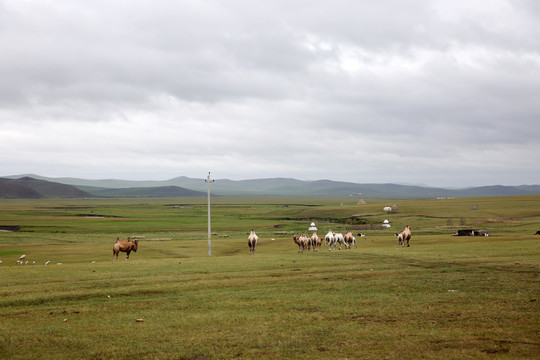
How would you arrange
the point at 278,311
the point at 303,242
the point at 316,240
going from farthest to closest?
the point at 316,240 → the point at 303,242 → the point at 278,311

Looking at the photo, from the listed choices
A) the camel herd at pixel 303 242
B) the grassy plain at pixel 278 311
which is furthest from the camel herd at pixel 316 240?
the grassy plain at pixel 278 311

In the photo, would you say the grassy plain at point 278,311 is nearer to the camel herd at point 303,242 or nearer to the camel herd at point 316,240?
the camel herd at point 303,242

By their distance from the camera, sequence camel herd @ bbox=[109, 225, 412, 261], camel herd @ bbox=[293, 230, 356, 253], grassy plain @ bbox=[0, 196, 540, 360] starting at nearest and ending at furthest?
grassy plain @ bbox=[0, 196, 540, 360]
camel herd @ bbox=[109, 225, 412, 261]
camel herd @ bbox=[293, 230, 356, 253]

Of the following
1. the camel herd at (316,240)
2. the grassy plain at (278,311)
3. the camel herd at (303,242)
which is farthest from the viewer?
the camel herd at (316,240)

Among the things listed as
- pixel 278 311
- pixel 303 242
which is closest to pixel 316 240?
pixel 303 242

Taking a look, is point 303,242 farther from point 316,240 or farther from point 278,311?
point 278,311

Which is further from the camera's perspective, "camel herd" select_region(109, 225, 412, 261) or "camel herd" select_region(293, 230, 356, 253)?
"camel herd" select_region(293, 230, 356, 253)

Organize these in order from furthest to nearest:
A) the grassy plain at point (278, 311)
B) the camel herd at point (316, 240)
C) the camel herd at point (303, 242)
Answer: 1. the camel herd at point (316, 240)
2. the camel herd at point (303, 242)
3. the grassy plain at point (278, 311)

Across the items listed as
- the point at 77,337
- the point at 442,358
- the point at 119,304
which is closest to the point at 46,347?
the point at 77,337

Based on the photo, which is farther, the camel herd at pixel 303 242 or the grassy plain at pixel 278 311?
the camel herd at pixel 303 242

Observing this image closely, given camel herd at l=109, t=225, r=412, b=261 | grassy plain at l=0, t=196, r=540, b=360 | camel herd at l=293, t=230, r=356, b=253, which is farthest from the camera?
camel herd at l=293, t=230, r=356, b=253

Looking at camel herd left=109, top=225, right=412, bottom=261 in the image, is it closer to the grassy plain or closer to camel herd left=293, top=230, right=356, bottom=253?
camel herd left=293, top=230, right=356, bottom=253

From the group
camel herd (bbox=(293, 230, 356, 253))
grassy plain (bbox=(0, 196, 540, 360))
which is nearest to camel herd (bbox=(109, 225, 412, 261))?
camel herd (bbox=(293, 230, 356, 253))

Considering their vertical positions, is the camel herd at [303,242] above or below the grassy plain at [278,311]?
below
